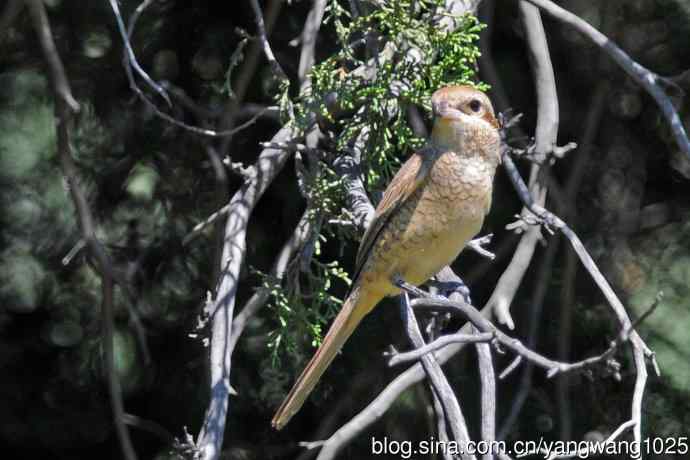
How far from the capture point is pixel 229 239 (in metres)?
3.12

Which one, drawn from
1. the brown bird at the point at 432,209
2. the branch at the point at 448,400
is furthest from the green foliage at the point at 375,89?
the branch at the point at 448,400

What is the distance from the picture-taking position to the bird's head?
296cm

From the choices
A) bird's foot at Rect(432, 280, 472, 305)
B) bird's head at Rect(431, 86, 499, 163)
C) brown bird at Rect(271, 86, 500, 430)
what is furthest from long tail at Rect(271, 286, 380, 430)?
bird's head at Rect(431, 86, 499, 163)

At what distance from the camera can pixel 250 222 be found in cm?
397

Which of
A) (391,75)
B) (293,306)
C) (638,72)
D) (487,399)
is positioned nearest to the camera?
(487,399)

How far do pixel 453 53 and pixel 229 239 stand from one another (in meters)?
0.81

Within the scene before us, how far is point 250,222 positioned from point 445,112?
1.21 metres

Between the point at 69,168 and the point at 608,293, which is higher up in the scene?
the point at 608,293

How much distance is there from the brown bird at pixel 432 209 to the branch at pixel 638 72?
0.42 m

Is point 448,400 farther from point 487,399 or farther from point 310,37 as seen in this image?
point 310,37

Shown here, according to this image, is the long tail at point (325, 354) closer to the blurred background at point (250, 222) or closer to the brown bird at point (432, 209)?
the brown bird at point (432, 209)

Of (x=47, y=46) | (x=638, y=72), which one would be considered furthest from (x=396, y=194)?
(x=47, y=46)

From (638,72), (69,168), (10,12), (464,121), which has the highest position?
(638,72)

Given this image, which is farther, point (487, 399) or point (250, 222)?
point (250, 222)
